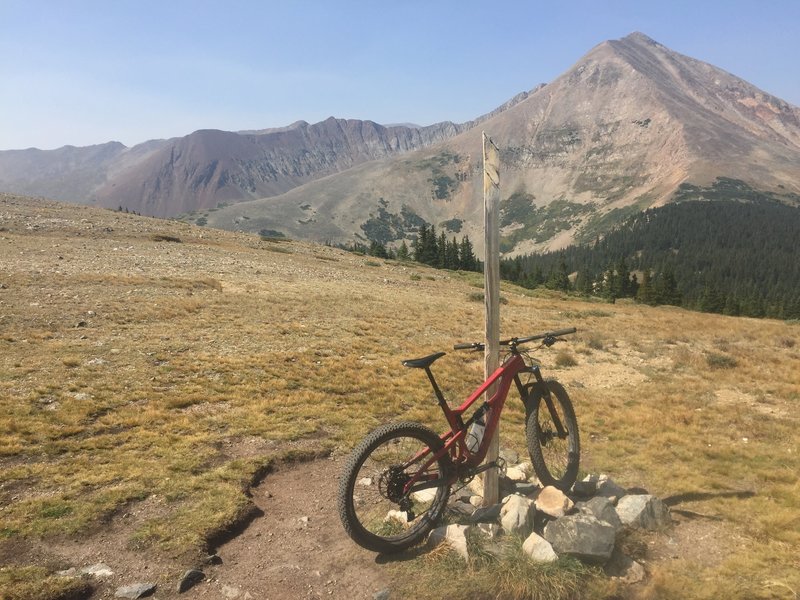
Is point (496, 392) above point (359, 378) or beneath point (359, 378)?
above

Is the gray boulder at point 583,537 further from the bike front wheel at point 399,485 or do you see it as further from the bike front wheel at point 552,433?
the bike front wheel at point 399,485

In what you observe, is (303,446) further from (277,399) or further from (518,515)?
(518,515)

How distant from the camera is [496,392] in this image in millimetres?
7230

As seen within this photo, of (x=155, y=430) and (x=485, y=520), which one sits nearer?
(x=485, y=520)

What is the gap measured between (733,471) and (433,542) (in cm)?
765

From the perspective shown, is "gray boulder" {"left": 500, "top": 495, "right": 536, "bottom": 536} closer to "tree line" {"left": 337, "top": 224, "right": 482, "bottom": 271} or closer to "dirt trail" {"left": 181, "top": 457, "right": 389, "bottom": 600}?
"dirt trail" {"left": 181, "top": 457, "right": 389, "bottom": 600}

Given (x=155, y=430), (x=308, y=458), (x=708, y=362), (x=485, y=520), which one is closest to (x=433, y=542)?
(x=485, y=520)

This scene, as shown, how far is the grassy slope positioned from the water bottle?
112 inches

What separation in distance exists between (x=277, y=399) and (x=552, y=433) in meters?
8.32

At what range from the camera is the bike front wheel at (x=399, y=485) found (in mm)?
5973

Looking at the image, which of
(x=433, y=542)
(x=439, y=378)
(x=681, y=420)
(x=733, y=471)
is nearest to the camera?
(x=433, y=542)

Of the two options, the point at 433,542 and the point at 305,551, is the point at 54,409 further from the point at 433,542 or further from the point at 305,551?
the point at 433,542

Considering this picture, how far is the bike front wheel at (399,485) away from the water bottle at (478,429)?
562 mm

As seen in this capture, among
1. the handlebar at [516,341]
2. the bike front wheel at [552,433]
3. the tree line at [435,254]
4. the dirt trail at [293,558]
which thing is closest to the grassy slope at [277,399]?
the dirt trail at [293,558]
